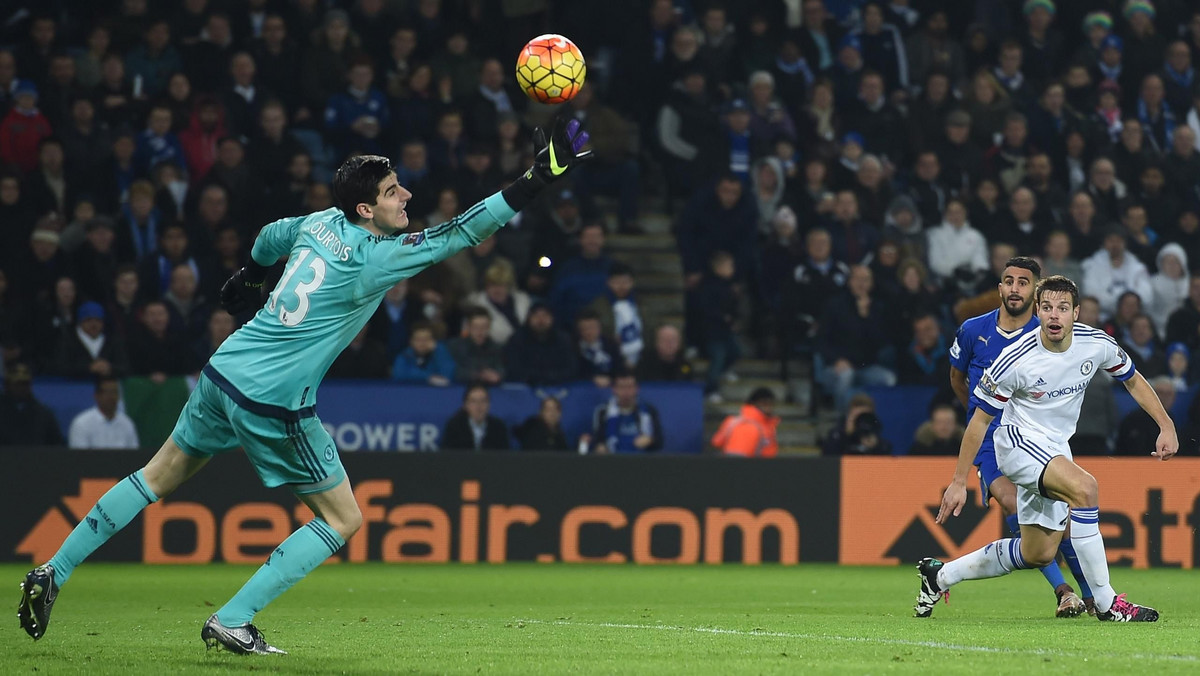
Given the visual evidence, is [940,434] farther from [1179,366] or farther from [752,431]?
[1179,366]

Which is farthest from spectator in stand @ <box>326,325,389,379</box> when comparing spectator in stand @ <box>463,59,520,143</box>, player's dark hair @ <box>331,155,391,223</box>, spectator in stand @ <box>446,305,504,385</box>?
player's dark hair @ <box>331,155,391,223</box>

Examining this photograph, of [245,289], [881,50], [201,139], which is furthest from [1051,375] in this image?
[881,50]

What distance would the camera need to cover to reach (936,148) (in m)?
18.5

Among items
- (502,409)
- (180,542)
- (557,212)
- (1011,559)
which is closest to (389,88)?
(557,212)

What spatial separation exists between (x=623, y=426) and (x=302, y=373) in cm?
844

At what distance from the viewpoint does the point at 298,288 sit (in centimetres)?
672

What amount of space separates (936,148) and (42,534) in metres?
10.6

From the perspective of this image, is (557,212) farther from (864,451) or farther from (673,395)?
(864,451)

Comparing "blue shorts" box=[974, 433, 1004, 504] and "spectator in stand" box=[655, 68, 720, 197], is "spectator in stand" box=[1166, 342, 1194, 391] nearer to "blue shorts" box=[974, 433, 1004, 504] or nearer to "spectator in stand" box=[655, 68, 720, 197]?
"spectator in stand" box=[655, 68, 720, 197]

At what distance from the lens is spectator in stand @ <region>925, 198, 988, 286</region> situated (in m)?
17.2

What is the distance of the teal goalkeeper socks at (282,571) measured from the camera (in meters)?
6.54

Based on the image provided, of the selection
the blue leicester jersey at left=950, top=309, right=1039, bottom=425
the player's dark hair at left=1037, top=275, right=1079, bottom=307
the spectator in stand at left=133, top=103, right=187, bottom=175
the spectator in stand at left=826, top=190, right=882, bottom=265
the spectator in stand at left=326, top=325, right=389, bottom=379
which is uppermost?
the spectator in stand at left=133, top=103, right=187, bottom=175

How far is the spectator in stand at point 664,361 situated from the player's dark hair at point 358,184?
886cm

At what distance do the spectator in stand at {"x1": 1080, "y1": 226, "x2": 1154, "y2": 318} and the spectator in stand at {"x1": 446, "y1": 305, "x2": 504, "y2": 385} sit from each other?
6.51 m
